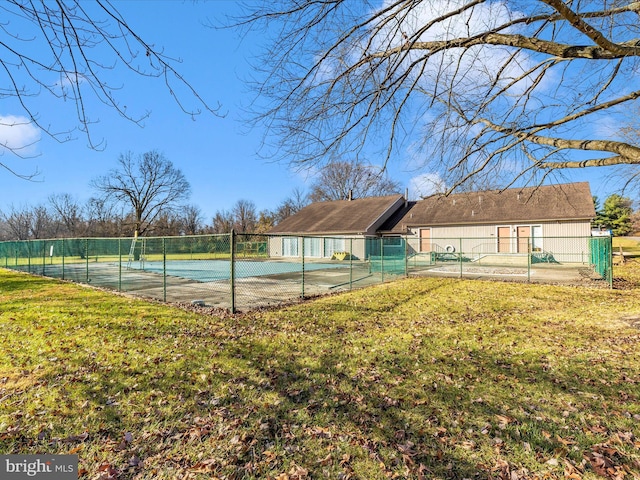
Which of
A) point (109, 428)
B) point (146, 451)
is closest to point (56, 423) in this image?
point (109, 428)

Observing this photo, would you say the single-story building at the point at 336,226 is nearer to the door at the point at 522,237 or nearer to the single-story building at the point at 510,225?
the single-story building at the point at 510,225

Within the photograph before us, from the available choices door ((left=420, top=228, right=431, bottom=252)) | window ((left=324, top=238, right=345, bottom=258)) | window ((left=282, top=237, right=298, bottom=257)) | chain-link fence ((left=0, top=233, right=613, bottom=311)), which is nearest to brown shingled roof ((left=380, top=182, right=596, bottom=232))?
door ((left=420, top=228, right=431, bottom=252))

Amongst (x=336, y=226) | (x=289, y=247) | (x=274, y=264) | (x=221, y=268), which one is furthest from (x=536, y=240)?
(x=221, y=268)

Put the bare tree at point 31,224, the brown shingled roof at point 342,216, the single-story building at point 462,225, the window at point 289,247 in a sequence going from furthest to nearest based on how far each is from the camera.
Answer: the bare tree at point 31,224 → the window at point 289,247 → the brown shingled roof at point 342,216 → the single-story building at point 462,225

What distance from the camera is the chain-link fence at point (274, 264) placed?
10453 mm

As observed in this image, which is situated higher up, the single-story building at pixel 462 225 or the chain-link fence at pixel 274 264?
the single-story building at pixel 462 225

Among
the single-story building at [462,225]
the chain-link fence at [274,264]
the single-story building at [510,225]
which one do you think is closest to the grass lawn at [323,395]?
the chain-link fence at [274,264]

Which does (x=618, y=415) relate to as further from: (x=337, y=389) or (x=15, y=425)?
(x=15, y=425)

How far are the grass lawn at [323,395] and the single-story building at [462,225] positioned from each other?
10.2 meters

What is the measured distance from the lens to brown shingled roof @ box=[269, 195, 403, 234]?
2703cm

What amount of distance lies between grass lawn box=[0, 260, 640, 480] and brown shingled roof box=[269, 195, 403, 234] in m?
20.2

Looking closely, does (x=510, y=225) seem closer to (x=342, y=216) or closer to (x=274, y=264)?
(x=342, y=216)

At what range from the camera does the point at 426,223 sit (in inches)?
985

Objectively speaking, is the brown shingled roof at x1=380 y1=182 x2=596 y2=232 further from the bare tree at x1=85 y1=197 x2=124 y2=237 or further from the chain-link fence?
the bare tree at x1=85 y1=197 x2=124 y2=237
